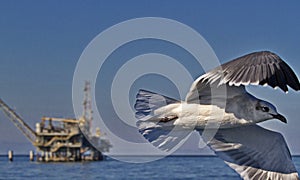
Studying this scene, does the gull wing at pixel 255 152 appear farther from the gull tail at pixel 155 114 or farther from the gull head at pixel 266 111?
the gull head at pixel 266 111

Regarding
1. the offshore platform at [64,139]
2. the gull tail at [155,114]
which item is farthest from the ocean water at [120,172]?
the gull tail at [155,114]

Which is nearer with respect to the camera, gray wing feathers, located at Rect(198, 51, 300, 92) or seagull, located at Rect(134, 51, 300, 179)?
gray wing feathers, located at Rect(198, 51, 300, 92)

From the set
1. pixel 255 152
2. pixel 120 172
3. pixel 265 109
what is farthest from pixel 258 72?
pixel 120 172

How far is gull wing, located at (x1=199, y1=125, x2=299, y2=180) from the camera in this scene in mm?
5168

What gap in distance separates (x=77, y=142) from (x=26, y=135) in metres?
3.28

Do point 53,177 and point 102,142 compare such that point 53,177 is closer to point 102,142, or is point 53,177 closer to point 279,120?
point 102,142

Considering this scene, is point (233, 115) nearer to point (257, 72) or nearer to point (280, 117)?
point (280, 117)

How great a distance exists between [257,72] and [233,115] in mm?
635

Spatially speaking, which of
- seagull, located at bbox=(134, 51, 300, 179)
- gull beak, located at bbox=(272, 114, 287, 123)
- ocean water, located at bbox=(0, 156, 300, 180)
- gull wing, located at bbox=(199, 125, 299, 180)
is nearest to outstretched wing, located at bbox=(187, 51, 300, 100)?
seagull, located at bbox=(134, 51, 300, 179)

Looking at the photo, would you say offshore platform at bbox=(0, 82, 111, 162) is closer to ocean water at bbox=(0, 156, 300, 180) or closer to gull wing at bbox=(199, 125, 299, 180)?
ocean water at bbox=(0, 156, 300, 180)

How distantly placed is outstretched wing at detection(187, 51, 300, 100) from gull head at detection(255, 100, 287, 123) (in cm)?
41

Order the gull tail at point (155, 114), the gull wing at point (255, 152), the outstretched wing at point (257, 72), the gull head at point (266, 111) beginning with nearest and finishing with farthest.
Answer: the outstretched wing at point (257, 72), the gull head at point (266, 111), the gull tail at point (155, 114), the gull wing at point (255, 152)

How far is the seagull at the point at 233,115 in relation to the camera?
3.98 metres

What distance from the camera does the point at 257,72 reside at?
3.94 m
